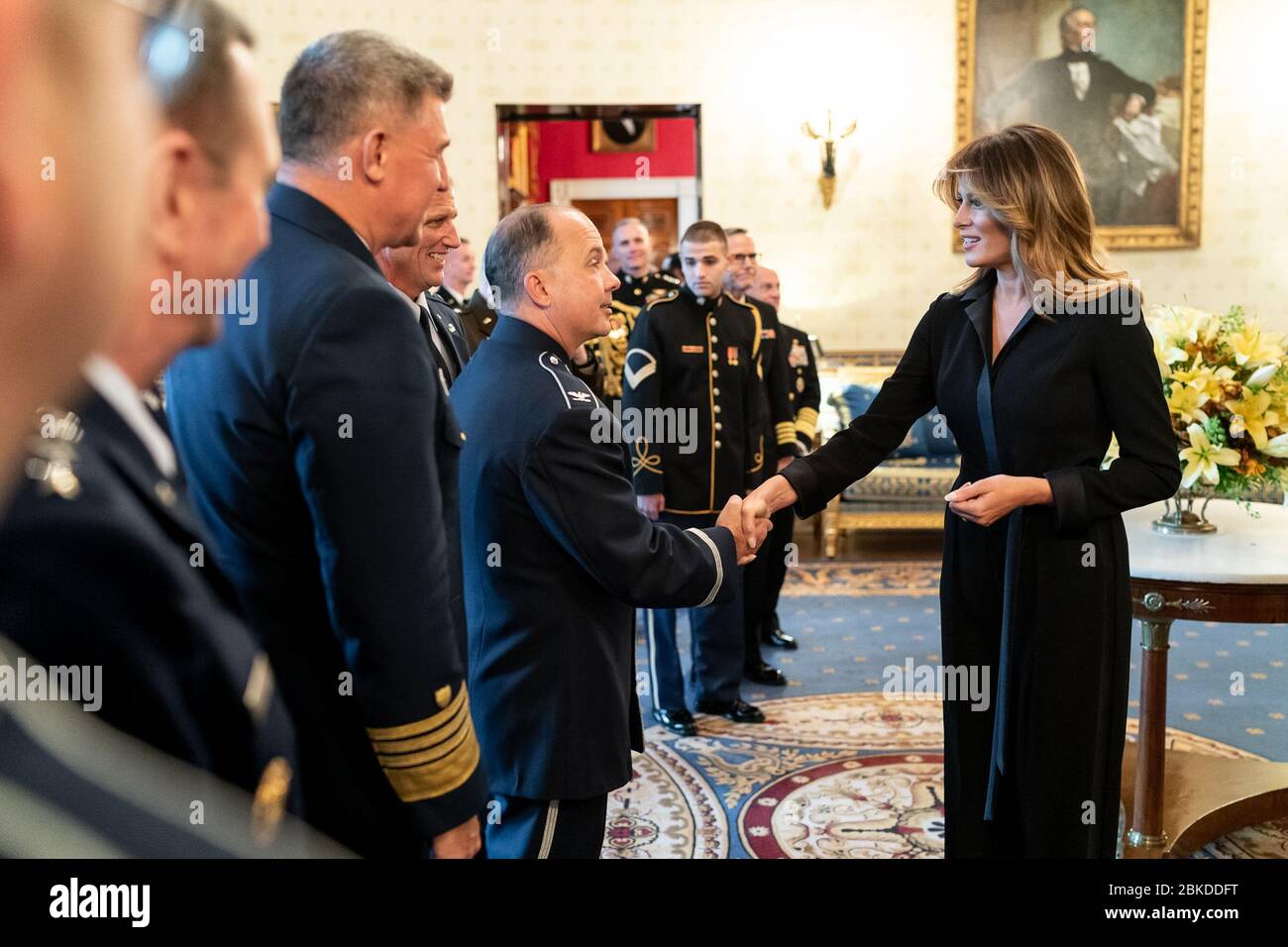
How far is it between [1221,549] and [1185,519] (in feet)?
0.87

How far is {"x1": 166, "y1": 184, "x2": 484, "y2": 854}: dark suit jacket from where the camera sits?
1232 mm

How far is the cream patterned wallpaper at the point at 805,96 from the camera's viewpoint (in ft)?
26.5

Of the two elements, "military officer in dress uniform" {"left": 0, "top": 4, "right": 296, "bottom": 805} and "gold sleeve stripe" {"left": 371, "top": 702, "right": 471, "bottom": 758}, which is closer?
"military officer in dress uniform" {"left": 0, "top": 4, "right": 296, "bottom": 805}

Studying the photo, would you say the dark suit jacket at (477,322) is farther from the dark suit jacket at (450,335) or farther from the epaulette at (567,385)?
the epaulette at (567,385)

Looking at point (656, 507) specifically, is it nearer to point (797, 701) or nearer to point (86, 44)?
point (797, 701)

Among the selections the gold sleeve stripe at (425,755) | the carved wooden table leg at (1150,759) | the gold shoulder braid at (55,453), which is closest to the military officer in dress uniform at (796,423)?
the carved wooden table leg at (1150,759)

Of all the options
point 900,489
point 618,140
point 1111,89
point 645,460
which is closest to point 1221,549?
point 645,460

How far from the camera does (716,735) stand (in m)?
3.93

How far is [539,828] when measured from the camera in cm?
190

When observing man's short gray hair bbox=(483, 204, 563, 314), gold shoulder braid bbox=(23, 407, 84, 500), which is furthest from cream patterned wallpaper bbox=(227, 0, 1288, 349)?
gold shoulder braid bbox=(23, 407, 84, 500)

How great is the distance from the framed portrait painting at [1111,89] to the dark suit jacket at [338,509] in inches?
301

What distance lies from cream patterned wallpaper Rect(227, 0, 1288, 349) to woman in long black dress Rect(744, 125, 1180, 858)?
241 inches

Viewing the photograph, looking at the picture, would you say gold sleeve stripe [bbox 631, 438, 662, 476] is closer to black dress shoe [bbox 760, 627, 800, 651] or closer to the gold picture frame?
black dress shoe [bbox 760, 627, 800, 651]

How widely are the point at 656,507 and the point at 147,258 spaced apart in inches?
136
